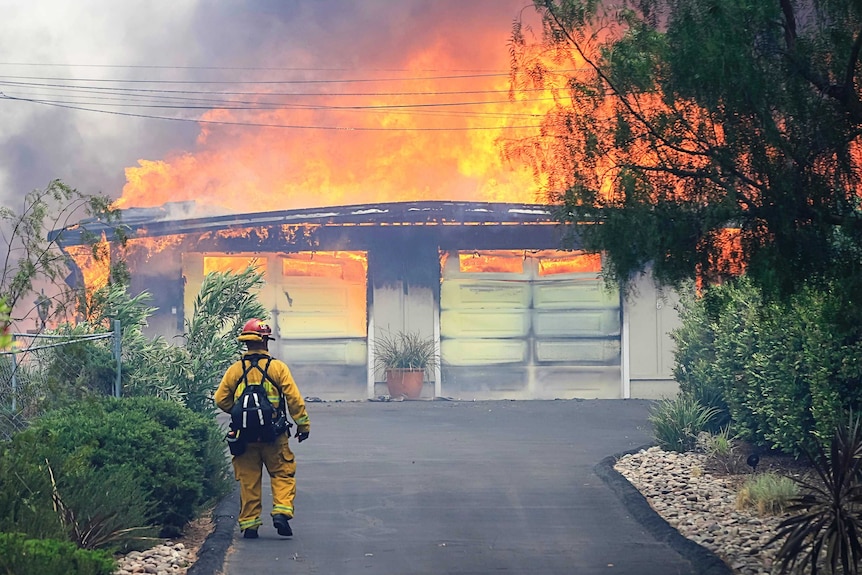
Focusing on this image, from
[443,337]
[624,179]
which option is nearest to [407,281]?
[443,337]

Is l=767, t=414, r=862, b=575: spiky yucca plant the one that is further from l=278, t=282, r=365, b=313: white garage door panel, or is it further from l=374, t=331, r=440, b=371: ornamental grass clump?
l=278, t=282, r=365, b=313: white garage door panel

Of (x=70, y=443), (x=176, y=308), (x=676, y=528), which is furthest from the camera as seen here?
(x=176, y=308)

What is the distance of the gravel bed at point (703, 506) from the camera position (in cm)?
789

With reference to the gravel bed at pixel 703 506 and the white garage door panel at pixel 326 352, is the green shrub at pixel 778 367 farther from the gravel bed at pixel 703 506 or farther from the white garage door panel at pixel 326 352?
the white garage door panel at pixel 326 352

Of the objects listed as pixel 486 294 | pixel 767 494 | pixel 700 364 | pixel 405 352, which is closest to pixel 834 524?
pixel 767 494

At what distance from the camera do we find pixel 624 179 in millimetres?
6379

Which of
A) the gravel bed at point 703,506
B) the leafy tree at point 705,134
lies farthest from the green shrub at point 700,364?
the leafy tree at point 705,134

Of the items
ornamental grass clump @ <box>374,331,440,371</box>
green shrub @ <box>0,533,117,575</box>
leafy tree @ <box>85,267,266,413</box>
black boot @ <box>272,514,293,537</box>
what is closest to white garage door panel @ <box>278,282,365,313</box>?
ornamental grass clump @ <box>374,331,440,371</box>

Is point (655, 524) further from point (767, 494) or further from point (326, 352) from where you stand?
point (326, 352)

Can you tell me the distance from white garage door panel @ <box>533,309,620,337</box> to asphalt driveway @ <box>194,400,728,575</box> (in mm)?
5357

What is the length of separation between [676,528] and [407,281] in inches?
506

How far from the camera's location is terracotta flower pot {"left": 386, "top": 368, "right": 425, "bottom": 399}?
20.9 m

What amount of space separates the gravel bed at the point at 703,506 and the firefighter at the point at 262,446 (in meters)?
3.28

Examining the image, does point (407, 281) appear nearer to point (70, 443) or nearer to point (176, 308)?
point (176, 308)
